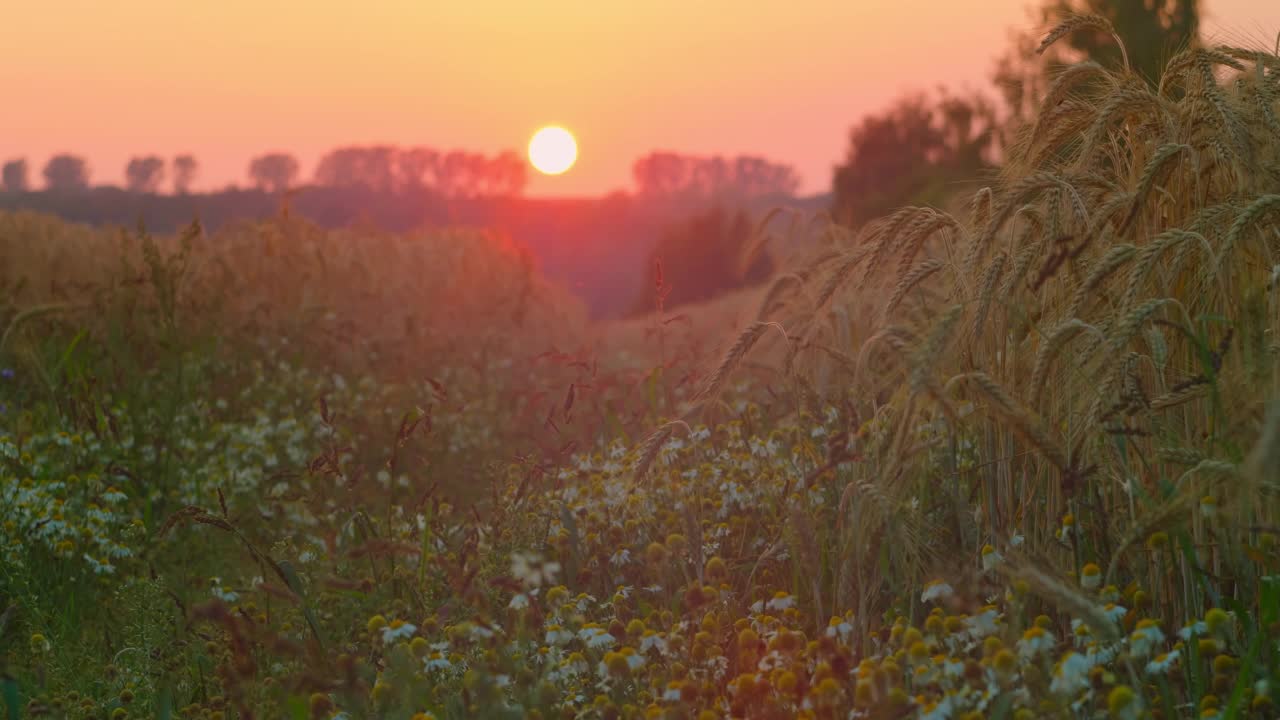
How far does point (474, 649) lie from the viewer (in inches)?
130

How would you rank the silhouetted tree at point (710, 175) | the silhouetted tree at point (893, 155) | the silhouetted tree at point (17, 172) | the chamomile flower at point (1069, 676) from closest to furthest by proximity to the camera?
the chamomile flower at point (1069, 676), the silhouetted tree at point (893, 155), the silhouetted tree at point (17, 172), the silhouetted tree at point (710, 175)

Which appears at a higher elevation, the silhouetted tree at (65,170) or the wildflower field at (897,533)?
the silhouetted tree at (65,170)

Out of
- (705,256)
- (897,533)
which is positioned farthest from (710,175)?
(897,533)

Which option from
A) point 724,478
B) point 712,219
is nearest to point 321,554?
point 724,478

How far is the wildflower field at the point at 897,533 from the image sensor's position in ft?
8.41

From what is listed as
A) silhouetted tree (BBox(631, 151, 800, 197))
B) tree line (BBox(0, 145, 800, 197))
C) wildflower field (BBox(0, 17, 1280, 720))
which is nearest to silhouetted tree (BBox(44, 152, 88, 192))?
tree line (BBox(0, 145, 800, 197))

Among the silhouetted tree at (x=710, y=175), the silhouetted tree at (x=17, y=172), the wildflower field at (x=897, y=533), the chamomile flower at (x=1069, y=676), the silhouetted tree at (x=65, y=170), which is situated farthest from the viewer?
the silhouetted tree at (x=710, y=175)

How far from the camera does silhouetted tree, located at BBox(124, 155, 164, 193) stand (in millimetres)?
97438

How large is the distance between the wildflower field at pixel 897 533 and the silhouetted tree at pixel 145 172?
Answer: 336 feet

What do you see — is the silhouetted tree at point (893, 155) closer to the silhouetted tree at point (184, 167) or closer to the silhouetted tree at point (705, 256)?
the silhouetted tree at point (705, 256)

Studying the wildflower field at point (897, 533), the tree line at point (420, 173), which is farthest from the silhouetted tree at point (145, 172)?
the wildflower field at point (897, 533)

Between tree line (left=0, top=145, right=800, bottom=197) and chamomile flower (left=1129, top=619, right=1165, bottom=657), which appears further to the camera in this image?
tree line (left=0, top=145, right=800, bottom=197)

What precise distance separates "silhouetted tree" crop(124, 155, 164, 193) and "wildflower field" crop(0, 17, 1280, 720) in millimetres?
102343

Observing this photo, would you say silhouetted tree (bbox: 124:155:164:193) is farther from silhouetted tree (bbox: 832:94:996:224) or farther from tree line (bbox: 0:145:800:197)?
silhouetted tree (bbox: 832:94:996:224)
